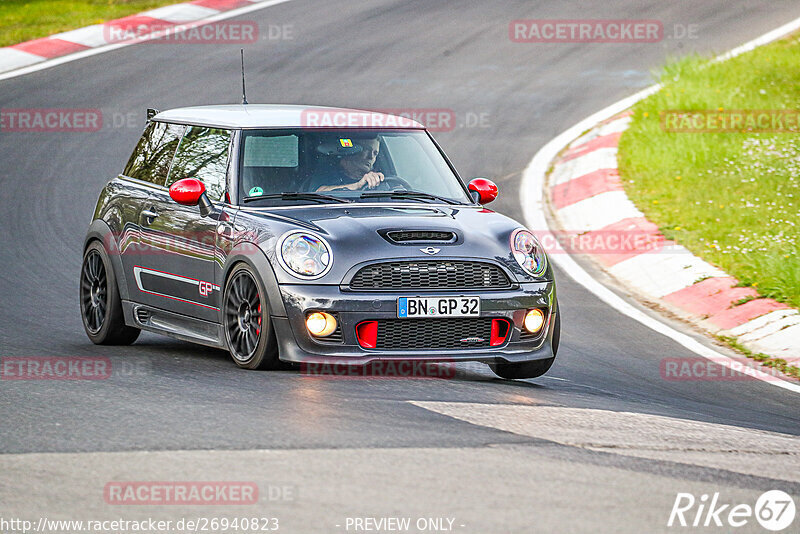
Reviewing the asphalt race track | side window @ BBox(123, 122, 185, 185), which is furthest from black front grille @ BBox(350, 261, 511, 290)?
side window @ BBox(123, 122, 185, 185)

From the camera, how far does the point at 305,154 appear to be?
802 centimetres

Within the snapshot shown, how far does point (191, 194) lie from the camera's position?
26.1 ft

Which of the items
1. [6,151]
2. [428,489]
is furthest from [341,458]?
[6,151]

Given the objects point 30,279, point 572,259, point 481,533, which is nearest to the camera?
point 481,533

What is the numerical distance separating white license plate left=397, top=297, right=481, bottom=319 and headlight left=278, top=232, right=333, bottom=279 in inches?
18.2

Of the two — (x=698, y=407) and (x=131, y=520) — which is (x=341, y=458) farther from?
(x=698, y=407)

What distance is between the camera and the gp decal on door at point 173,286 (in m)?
7.93

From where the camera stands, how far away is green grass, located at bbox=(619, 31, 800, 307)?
11367mm

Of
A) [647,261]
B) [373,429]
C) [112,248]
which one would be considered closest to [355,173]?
[112,248]

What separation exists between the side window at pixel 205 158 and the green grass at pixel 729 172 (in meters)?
4.52

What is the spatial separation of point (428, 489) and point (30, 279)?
6.92 meters

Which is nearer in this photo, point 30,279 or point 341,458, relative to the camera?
point 341,458

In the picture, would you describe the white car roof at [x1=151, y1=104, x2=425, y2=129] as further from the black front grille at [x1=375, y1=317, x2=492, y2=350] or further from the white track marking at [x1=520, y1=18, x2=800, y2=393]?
the white track marking at [x1=520, y1=18, x2=800, y2=393]

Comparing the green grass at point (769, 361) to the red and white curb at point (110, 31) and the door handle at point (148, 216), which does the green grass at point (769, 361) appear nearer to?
the door handle at point (148, 216)
